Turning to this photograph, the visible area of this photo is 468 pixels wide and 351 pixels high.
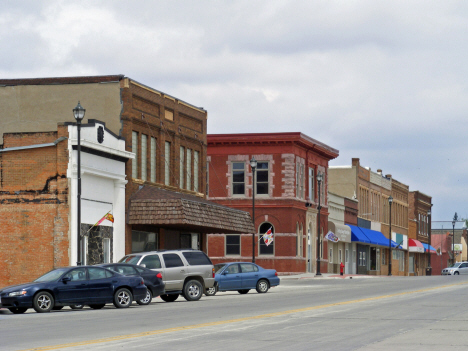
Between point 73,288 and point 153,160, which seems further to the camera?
point 153,160

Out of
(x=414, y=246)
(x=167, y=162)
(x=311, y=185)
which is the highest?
(x=167, y=162)

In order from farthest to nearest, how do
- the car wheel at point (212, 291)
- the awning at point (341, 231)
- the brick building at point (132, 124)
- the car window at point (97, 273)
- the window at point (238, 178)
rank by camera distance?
1. the awning at point (341, 231)
2. the window at point (238, 178)
3. the brick building at point (132, 124)
4. the car wheel at point (212, 291)
5. the car window at point (97, 273)

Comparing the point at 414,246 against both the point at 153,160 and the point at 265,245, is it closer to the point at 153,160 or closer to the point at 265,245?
the point at 265,245

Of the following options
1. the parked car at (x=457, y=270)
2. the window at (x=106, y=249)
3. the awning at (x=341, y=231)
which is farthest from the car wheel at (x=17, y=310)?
the parked car at (x=457, y=270)

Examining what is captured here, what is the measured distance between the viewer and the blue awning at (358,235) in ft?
244

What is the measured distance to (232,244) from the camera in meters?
62.1

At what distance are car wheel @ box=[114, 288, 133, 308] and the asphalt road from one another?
535mm

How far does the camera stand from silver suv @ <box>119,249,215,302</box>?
2856cm

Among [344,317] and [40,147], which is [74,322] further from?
[40,147]

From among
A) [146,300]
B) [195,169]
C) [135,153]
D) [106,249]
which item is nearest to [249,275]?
[106,249]

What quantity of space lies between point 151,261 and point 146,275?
5.86 ft

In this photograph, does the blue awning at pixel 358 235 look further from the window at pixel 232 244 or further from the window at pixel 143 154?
the window at pixel 143 154

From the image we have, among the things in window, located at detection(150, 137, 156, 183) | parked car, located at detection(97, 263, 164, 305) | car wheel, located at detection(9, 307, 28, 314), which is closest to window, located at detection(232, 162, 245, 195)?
window, located at detection(150, 137, 156, 183)

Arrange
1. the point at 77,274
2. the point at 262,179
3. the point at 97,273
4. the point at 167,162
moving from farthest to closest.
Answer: the point at 262,179
the point at 167,162
the point at 97,273
the point at 77,274
